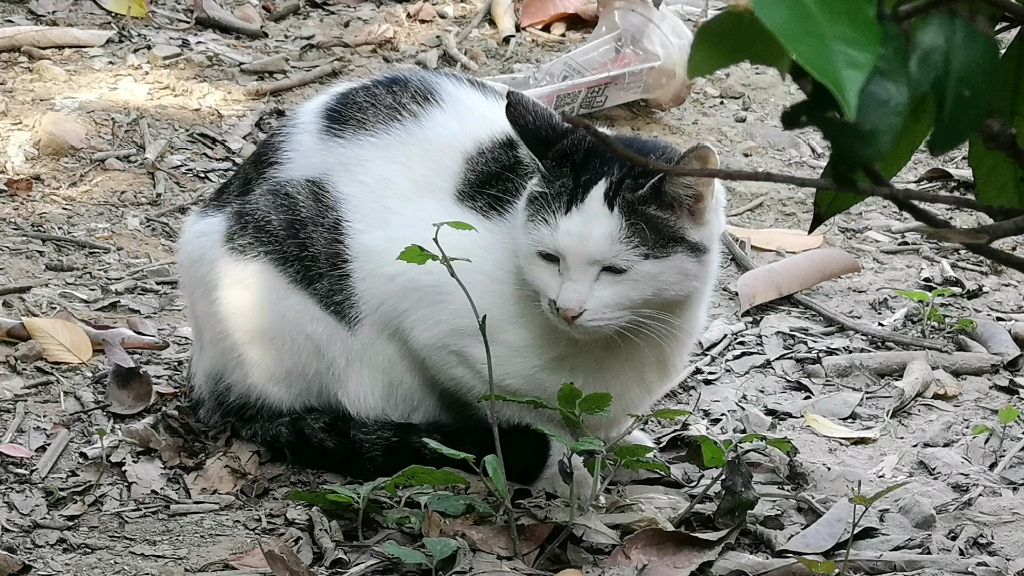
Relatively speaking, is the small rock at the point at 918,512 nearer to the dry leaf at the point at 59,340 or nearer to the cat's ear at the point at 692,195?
the cat's ear at the point at 692,195

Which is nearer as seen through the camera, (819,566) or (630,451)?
(819,566)

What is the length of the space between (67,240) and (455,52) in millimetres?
2210

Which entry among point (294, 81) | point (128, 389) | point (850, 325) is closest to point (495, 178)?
point (128, 389)

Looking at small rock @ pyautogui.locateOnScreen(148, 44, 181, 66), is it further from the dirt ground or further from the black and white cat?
the black and white cat

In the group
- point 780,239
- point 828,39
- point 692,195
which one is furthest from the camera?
point 780,239

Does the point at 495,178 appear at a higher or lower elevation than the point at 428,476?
higher

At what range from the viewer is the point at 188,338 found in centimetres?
320

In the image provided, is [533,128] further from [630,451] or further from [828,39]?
[828,39]

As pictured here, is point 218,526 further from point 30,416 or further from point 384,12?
point 384,12

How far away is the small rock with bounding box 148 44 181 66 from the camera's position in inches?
182

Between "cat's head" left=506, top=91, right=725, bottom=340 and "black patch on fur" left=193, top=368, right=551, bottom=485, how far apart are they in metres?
0.36

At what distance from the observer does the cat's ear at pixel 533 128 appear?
2332 mm

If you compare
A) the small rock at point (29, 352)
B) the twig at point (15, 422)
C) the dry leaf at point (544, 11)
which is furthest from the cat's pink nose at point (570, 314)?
the dry leaf at point (544, 11)

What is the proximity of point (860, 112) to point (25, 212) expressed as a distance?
3.43 metres
